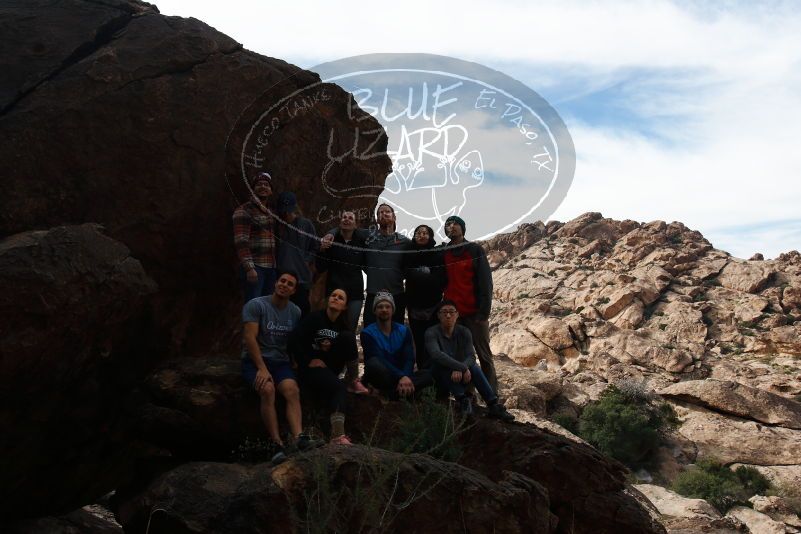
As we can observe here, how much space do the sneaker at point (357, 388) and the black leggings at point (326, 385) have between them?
39 centimetres

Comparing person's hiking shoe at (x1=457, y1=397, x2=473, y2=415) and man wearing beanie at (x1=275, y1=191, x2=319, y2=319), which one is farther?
man wearing beanie at (x1=275, y1=191, x2=319, y2=319)

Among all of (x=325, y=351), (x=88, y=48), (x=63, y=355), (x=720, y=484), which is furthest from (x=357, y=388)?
(x=720, y=484)

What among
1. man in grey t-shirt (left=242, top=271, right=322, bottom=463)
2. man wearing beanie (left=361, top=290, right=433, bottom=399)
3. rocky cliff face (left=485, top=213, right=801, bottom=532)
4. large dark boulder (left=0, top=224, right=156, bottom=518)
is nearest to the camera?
large dark boulder (left=0, top=224, right=156, bottom=518)

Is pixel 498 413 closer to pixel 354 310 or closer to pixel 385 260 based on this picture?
pixel 354 310

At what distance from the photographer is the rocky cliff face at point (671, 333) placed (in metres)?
25.4

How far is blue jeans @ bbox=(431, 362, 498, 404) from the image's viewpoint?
6836mm

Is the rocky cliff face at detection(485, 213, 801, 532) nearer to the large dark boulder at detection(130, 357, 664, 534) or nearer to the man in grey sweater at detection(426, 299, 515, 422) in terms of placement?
the large dark boulder at detection(130, 357, 664, 534)

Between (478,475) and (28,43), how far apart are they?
6949 mm

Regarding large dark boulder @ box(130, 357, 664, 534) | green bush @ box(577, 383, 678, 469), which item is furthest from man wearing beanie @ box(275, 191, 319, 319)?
green bush @ box(577, 383, 678, 469)

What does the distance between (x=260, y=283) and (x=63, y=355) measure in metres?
2.13

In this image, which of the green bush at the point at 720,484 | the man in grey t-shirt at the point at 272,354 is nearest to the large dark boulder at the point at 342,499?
the man in grey t-shirt at the point at 272,354

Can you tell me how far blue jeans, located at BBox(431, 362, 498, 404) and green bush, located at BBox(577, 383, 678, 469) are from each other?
64.9 ft

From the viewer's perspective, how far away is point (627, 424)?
25.9 m

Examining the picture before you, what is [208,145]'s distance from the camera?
7871mm
